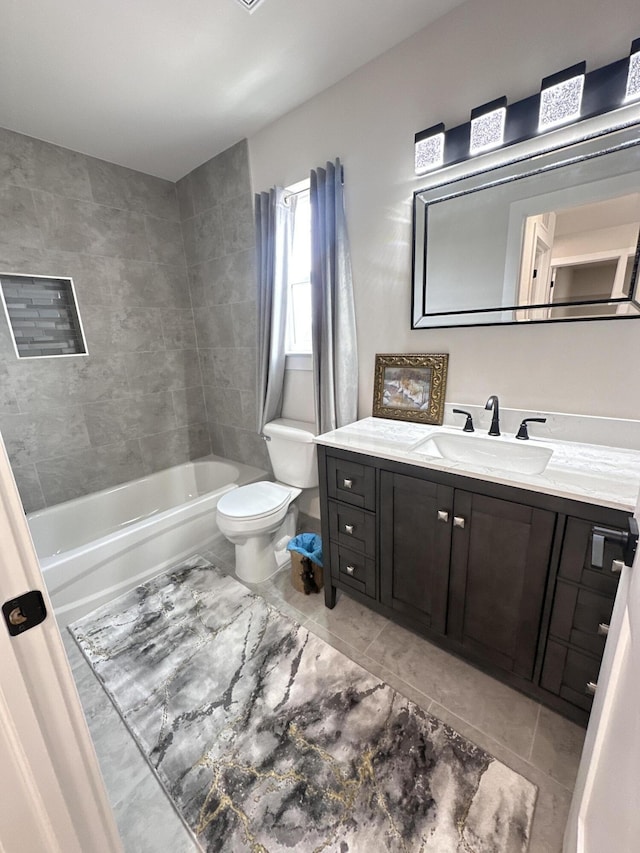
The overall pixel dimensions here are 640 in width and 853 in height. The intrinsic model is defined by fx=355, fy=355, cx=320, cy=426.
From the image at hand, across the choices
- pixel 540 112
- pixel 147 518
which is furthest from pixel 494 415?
pixel 147 518

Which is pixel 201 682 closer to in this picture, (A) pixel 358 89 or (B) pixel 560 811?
(B) pixel 560 811

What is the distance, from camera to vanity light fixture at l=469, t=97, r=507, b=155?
1.33 metres

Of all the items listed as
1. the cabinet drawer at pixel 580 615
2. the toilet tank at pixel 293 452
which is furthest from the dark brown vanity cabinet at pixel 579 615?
the toilet tank at pixel 293 452

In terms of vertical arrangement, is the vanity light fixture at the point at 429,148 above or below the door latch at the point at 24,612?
above

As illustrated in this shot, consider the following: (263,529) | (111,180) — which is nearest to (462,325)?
(263,529)

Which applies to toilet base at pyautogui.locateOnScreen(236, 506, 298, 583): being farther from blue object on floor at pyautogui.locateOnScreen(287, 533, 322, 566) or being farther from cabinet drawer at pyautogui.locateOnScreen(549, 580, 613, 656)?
cabinet drawer at pyautogui.locateOnScreen(549, 580, 613, 656)

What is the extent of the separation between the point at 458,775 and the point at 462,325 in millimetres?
1649

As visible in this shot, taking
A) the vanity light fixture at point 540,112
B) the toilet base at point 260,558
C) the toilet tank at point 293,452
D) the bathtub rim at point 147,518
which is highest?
the vanity light fixture at point 540,112

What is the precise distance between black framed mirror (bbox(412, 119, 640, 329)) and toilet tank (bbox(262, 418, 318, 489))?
96 centimetres

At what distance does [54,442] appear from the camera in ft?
7.55

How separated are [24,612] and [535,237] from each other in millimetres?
1857

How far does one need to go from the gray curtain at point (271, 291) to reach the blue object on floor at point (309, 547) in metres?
0.81

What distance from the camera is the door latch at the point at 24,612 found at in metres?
0.54

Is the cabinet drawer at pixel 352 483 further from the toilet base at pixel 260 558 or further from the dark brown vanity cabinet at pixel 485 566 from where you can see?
the toilet base at pixel 260 558
